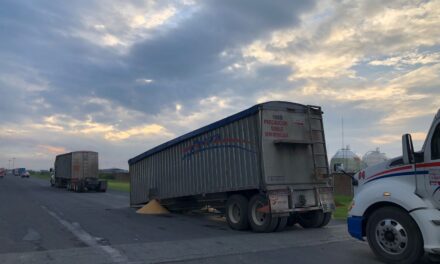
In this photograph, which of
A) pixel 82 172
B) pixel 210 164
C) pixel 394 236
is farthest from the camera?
pixel 82 172

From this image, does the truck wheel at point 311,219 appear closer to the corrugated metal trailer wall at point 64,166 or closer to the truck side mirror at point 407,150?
the truck side mirror at point 407,150

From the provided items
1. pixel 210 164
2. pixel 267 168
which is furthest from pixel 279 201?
pixel 210 164

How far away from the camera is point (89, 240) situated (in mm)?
9906

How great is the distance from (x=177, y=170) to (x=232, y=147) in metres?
3.88

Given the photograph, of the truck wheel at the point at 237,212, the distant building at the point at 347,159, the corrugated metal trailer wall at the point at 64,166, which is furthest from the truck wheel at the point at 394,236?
the corrugated metal trailer wall at the point at 64,166

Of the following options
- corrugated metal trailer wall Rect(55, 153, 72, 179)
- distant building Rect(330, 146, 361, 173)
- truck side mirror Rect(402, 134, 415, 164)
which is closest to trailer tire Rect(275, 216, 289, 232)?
truck side mirror Rect(402, 134, 415, 164)

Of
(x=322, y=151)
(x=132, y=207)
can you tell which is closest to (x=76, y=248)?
(x=322, y=151)

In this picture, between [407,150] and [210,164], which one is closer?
[407,150]

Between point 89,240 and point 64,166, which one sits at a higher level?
point 64,166

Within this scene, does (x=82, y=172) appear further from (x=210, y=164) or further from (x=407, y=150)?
(x=407, y=150)

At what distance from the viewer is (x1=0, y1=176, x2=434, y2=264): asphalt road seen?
7922 millimetres

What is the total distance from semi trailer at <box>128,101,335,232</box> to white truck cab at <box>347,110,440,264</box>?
12.6 feet

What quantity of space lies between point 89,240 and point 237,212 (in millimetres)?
4296

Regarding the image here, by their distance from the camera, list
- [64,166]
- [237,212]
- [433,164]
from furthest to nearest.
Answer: [64,166] < [237,212] < [433,164]
